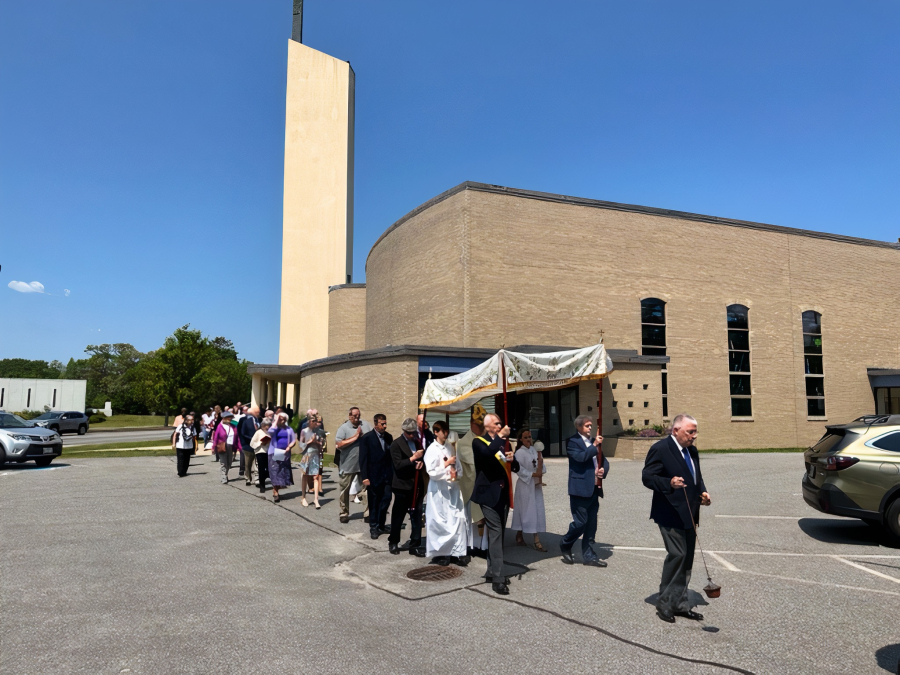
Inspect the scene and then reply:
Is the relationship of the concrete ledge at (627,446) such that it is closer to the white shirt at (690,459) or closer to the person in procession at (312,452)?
the person in procession at (312,452)

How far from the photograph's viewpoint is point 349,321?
43344mm

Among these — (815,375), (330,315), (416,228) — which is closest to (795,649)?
(416,228)

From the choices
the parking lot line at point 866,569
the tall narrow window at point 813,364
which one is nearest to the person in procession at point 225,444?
the parking lot line at point 866,569

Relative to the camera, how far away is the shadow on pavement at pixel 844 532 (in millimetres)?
9242

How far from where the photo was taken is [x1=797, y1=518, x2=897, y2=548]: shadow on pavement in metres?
9.24

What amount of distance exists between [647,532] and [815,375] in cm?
2550

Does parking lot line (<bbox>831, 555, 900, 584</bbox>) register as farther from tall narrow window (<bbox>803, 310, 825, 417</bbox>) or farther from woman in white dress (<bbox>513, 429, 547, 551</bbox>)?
tall narrow window (<bbox>803, 310, 825, 417</bbox>)

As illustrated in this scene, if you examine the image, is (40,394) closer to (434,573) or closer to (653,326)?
(653,326)

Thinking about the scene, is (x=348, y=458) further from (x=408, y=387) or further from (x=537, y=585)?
(x=408, y=387)

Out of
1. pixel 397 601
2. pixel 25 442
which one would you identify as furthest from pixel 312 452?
pixel 25 442

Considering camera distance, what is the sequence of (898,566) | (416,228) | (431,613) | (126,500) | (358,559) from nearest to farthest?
(431,613)
(898,566)
(358,559)
(126,500)
(416,228)

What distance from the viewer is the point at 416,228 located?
29531 mm

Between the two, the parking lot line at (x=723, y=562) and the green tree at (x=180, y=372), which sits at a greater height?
the green tree at (x=180, y=372)

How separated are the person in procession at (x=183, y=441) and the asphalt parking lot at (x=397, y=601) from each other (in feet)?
18.2
